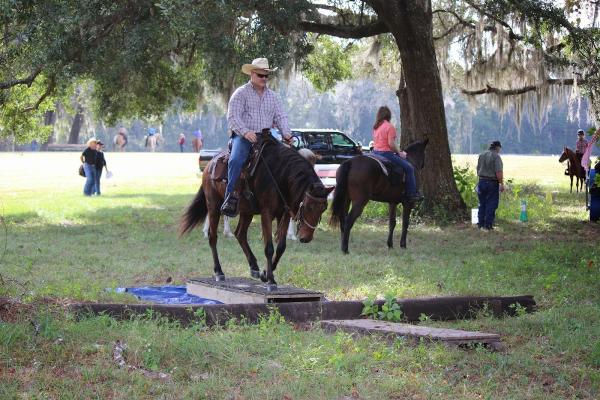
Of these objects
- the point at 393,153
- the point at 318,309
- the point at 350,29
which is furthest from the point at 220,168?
the point at 350,29

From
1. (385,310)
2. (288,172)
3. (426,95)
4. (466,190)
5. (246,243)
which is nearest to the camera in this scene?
(385,310)

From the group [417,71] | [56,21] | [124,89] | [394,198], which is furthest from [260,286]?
[124,89]

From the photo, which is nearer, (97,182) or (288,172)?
(288,172)

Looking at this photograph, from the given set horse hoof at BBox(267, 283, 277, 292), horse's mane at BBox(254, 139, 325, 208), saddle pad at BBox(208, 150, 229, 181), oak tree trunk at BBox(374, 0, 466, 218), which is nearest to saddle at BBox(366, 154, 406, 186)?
oak tree trunk at BBox(374, 0, 466, 218)

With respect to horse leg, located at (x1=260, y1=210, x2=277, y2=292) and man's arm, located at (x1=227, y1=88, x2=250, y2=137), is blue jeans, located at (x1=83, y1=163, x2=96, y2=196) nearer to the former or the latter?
man's arm, located at (x1=227, y1=88, x2=250, y2=137)

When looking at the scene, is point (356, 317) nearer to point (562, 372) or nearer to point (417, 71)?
point (562, 372)

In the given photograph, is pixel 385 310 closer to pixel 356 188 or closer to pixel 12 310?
pixel 12 310

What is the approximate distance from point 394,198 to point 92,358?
35.0 feet

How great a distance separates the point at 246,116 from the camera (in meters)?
11.3

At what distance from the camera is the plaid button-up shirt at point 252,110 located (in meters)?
11.2

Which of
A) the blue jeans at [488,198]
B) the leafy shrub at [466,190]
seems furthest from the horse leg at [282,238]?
the leafy shrub at [466,190]

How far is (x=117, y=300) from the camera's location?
34.1 feet

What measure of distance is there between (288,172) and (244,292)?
1382mm

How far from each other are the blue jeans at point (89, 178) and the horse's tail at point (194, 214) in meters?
18.9
